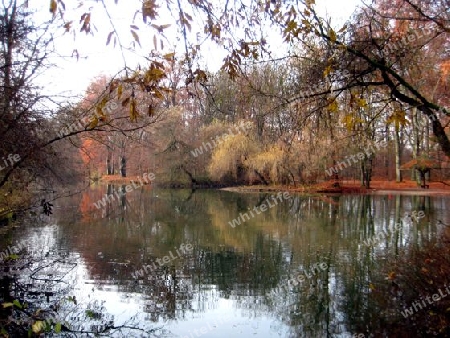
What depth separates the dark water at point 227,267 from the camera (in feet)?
16.2

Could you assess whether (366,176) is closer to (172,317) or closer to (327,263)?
(327,263)

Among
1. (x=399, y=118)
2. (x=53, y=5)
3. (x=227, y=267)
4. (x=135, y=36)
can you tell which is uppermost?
(x=53, y=5)

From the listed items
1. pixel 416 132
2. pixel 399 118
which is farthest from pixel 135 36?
pixel 416 132

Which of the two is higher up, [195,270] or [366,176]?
[366,176]

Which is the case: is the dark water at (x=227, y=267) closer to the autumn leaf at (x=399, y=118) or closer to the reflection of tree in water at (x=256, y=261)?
the reflection of tree in water at (x=256, y=261)

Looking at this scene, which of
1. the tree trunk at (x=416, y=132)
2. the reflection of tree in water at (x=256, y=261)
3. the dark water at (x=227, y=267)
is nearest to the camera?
the dark water at (x=227, y=267)

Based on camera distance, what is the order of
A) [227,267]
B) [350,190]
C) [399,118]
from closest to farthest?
[399,118], [227,267], [350,190]

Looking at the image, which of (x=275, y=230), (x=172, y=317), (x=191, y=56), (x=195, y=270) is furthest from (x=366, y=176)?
(x=191, y=56)

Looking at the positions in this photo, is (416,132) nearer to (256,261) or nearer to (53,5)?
(256,261)

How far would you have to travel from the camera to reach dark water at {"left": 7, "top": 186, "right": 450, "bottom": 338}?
16.2 feet

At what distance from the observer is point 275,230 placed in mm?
10906

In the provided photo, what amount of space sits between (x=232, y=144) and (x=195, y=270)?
1921cm

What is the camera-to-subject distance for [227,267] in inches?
285

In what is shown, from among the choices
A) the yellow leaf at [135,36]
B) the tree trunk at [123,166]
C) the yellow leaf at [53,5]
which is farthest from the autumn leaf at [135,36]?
the tree trunk at [123,166]
